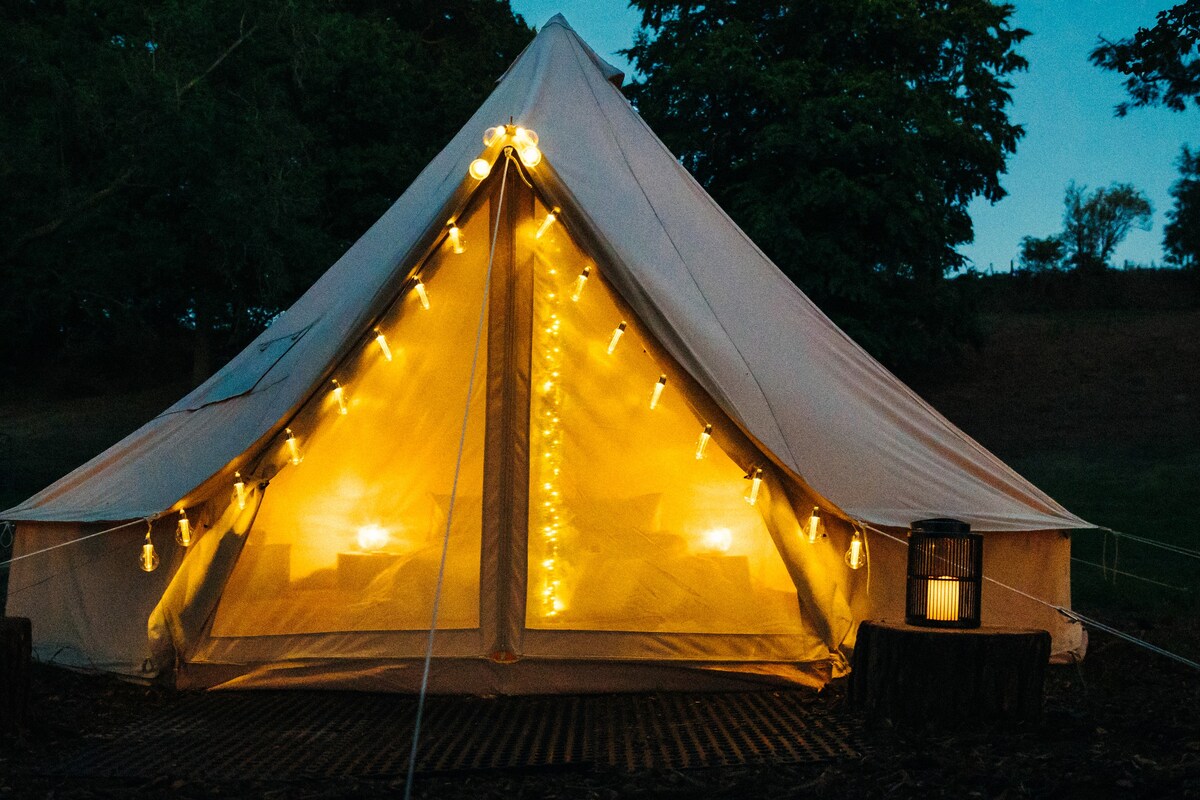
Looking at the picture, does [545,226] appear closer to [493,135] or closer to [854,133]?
[493,135]

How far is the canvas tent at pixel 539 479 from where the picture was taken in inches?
159

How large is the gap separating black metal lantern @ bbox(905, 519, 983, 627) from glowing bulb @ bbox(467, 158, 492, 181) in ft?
6.03

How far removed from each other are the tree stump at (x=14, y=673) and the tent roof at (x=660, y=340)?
623mm

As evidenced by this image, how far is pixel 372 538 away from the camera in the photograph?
4.81 meters

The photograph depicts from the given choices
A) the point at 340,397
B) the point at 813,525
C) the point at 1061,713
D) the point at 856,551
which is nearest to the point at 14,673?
the point at 340,397

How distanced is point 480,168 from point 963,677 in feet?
7.05

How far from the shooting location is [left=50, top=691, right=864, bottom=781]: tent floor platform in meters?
3.32

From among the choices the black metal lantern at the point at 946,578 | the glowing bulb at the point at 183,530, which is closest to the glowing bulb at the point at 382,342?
the glowing bulb at the point at 183,530

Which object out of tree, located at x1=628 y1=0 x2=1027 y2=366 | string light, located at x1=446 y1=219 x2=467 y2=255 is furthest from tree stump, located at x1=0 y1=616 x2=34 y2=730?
tree, located at x1=628 y1=0 x2=1027 y2=366

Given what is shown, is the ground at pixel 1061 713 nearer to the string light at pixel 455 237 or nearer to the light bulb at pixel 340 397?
the light bulb at pixel 340 397

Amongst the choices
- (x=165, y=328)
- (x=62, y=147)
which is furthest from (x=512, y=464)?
(x=165, y=328)

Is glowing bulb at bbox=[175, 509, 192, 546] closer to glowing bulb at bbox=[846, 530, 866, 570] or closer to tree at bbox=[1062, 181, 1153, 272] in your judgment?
glowing bulb at bbox=[846, 530, 866, 570]

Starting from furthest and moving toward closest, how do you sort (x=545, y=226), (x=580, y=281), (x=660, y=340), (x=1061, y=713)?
(x=580, y=281) < (x=545, y=226) < (x=660, y=340) < (x=1061, y=713)

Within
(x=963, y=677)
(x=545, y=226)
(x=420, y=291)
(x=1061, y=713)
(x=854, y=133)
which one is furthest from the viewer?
(x=854, y=133)
